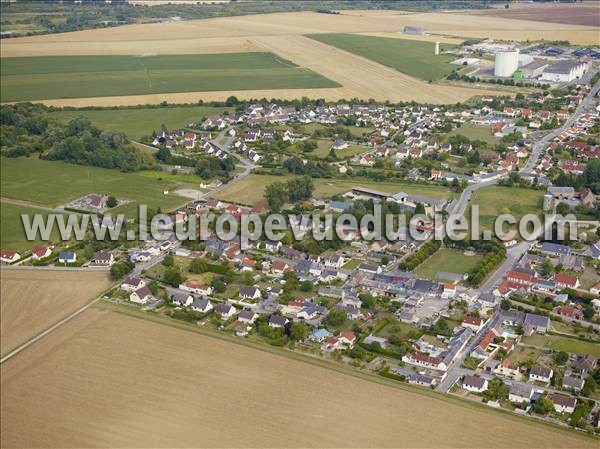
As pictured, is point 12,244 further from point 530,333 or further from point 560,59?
point 560,59

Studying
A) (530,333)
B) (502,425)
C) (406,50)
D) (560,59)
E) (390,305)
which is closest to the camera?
(502,425)

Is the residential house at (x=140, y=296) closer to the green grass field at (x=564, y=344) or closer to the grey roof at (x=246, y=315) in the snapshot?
the grey roof at (x=246, y=315)

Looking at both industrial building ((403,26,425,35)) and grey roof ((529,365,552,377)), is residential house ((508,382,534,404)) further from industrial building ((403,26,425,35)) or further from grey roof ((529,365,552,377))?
industrial building ((403,26,425,35))

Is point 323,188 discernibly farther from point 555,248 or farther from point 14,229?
point 14,229

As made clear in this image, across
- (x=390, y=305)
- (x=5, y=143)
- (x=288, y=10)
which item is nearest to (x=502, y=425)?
(x=390, y=305)

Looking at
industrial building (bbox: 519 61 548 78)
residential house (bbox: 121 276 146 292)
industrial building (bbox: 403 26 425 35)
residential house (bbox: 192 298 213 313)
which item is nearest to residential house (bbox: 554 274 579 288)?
residential house (bbox: 192 298 213 313)

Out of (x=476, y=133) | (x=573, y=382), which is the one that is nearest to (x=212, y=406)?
(x=573, y=382)
